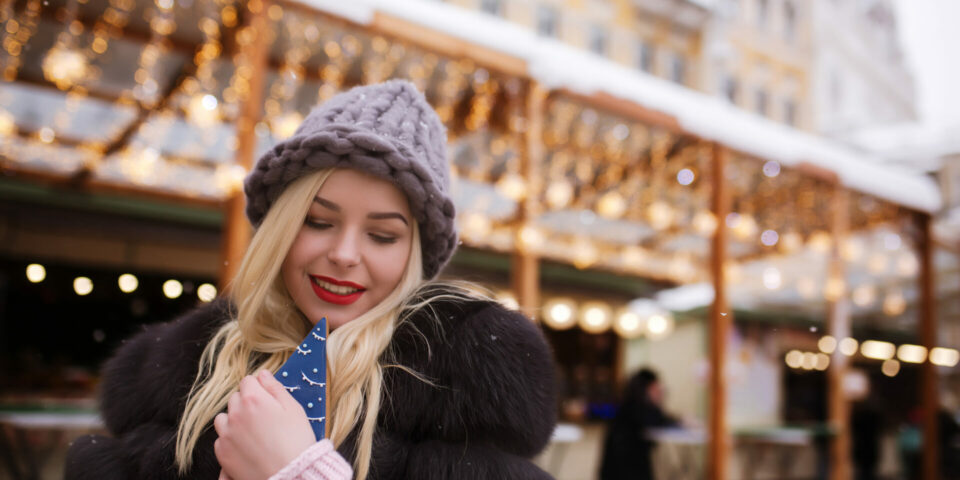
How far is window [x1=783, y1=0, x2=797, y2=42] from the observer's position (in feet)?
47.1

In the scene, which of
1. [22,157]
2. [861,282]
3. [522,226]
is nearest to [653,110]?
[522,226]

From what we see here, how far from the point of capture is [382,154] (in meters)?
1.14

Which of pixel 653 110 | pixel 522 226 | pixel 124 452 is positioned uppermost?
pixel 653 110

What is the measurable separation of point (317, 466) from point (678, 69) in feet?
45.7

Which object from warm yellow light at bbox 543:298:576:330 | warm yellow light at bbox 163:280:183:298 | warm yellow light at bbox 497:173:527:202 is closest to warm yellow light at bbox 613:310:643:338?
warm yellow light at bbox 543:298:576:330

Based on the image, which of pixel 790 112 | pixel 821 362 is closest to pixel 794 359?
pixel 821 362

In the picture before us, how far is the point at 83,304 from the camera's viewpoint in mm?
5465

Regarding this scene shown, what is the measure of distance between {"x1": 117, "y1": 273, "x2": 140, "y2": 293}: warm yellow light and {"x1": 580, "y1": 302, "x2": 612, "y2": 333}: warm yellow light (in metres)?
7.10

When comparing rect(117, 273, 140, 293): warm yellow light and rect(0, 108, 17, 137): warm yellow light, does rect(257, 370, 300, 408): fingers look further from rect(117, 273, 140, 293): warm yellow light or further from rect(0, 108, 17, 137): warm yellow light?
rect(0, 108, 17, 137): warm yellow light

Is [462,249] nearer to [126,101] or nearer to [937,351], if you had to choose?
[126,101]

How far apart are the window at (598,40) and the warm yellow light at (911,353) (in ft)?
23.2

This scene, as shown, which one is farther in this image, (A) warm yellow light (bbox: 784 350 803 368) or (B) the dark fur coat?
(A) warm yellow light (bbox: 784 350 803 368)

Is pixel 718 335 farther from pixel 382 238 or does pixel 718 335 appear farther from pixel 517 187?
pixel 382 238

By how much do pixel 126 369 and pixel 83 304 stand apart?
4.89 m
